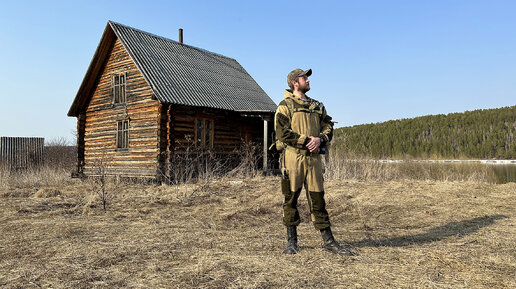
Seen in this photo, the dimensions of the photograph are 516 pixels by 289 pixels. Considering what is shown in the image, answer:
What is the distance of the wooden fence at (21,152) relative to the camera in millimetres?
16891

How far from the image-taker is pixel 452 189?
8.72 metres

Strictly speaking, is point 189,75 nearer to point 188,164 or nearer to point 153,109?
point 153,109

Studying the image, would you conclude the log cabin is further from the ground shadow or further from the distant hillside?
the distant hillside

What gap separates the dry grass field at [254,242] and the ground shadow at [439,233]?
1cm

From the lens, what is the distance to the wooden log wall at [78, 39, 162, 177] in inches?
527

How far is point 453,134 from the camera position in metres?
49.4

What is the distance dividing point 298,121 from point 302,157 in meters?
0.40

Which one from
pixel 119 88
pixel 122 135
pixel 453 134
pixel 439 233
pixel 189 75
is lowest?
pixel 439 233

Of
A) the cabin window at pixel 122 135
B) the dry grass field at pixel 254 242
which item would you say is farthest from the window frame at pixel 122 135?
the dry grass field at pixel 254 242

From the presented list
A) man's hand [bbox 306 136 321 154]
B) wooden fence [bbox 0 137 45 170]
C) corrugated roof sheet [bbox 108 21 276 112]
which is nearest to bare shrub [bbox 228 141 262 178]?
corrugated roof sheet [bbox 108 21 276 112]

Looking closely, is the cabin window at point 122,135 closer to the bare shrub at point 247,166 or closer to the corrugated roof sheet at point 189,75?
the corrugated roof sheet at point 189,75

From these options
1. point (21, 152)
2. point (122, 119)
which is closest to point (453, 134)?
point (122, 119)

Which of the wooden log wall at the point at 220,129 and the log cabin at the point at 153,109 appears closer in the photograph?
the log cabin at the point at 153,109

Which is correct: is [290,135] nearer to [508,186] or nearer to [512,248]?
[512,248]
